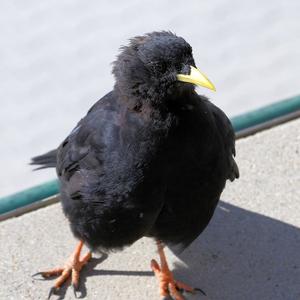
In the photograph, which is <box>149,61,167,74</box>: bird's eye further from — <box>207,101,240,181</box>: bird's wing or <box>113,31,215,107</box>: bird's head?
<box>207,101,240,181</box>: bird's wing

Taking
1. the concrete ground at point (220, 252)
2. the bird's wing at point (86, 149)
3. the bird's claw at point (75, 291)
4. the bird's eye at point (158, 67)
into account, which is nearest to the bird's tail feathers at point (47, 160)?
the concrete ground at point (220, 252)

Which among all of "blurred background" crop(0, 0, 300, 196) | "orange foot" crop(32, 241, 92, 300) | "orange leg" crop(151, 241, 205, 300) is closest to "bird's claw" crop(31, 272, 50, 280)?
"orange foot" crop(32, 241, 92, 300)

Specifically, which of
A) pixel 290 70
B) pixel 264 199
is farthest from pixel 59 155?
pixel 290 70

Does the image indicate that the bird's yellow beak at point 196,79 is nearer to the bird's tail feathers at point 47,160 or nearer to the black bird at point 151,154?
the black bird at point 151,154

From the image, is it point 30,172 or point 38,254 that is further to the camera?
point 30,172

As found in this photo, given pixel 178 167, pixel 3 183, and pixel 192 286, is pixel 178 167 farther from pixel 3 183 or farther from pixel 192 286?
pixel 3 183
